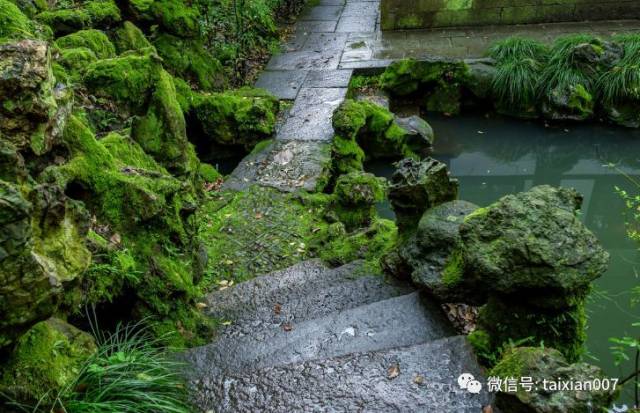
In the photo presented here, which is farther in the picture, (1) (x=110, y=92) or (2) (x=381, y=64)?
(2) (x=381, y=64)

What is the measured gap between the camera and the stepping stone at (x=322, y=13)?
42.9 feet

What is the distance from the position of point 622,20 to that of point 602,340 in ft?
29.3

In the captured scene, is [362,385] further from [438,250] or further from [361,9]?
[361,9]

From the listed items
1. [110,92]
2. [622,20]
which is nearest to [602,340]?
[110,92]

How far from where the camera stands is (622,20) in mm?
11195

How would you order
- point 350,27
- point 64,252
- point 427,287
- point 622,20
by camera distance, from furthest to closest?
point 350,27 < point 622,20 < point 427,287 < point 64,252

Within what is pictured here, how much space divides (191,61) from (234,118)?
4.91ft

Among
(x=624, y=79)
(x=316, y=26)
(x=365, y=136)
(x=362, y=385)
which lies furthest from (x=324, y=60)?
(x=362, y=385)

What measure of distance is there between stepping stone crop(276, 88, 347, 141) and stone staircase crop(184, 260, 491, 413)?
3.49 metres

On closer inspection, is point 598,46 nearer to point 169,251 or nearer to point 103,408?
point 169,251

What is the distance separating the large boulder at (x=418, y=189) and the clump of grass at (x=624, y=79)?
6.02 meters

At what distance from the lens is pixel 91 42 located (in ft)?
19.9

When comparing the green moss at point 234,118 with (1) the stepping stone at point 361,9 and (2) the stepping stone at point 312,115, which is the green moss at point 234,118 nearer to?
(2) the stepping stone at point 312,115

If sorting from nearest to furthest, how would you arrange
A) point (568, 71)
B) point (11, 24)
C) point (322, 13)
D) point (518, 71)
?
point (11, 24) < point (568, 71) < point (518, 71) < point (322, 13)
